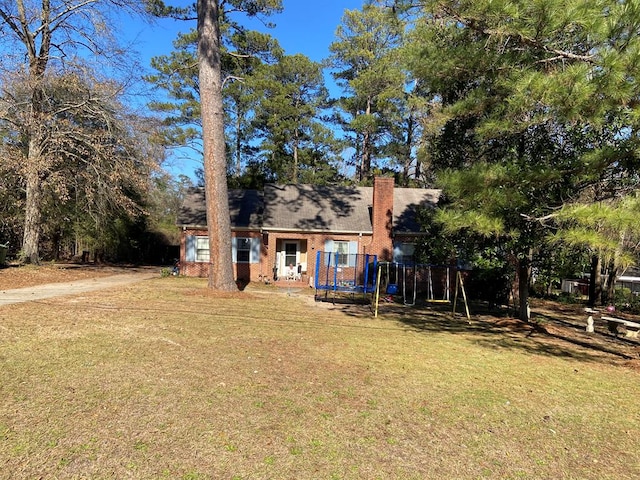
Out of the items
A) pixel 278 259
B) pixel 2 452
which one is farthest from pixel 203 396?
pixel 278 259

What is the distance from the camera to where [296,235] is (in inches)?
792

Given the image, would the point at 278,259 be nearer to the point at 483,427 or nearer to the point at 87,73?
the point at 87,73

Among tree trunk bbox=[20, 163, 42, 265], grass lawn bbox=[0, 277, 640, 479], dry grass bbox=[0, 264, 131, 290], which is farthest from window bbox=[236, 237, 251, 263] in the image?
grass lawn bbox=[0, 277, 640, 479]

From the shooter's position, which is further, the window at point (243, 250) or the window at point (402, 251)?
the window at point (243, 250)

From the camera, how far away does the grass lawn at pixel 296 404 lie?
331cm

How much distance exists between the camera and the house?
19781 mm

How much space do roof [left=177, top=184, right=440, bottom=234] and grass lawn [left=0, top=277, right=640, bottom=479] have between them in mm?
11775

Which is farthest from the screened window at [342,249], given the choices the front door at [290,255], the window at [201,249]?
the window at [201,249]

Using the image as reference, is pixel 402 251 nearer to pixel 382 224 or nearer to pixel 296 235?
pixel 382 224

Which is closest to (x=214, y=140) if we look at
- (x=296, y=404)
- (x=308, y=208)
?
(x=308, y=208)

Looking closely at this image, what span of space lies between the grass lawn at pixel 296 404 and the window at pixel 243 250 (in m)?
11.5

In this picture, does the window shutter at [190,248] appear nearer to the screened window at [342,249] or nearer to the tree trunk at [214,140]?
the screened window at [342,249]

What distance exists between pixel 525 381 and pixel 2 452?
588cm

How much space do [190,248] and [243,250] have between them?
2.51 metres
